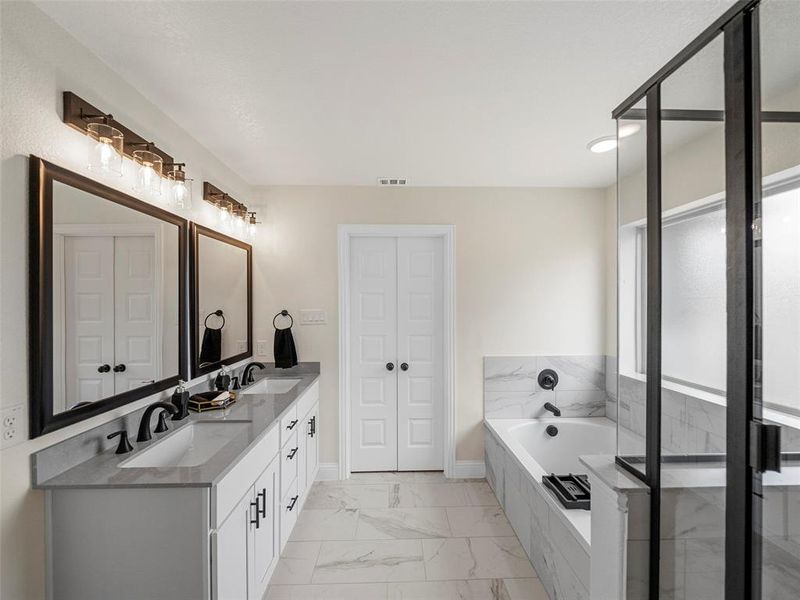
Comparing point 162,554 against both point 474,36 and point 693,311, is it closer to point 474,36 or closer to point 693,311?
point 693,311

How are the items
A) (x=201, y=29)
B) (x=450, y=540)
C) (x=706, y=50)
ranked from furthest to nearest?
(x=450, y=540), (x=201, y=29), (x=706, y=50)

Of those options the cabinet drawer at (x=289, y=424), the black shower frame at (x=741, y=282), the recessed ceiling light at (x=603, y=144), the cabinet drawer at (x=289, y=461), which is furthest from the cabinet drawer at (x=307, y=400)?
the recessed ceiling light at (x=603, y=144)

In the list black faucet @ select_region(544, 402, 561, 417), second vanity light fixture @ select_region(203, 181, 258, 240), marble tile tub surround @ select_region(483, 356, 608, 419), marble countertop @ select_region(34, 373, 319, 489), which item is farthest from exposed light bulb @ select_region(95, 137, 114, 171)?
black faucet @ select_region(544, 402, 561, 417)

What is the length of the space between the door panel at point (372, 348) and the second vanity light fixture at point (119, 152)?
161cm

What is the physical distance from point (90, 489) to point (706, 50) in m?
2.33

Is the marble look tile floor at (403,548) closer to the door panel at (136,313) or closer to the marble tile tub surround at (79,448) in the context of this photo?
the marble tile tub surround at (79,448)

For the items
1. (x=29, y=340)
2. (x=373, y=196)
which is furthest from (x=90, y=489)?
(x=373, y=196)

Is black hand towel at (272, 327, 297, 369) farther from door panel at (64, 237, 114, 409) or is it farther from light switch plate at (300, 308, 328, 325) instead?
door panel at (64, 237, 114, 409)

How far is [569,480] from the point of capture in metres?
2.16

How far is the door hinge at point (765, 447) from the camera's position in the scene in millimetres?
832

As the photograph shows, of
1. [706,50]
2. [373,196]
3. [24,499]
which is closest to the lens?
[706,50]

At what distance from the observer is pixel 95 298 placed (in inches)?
59.2

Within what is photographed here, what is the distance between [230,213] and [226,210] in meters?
0.05

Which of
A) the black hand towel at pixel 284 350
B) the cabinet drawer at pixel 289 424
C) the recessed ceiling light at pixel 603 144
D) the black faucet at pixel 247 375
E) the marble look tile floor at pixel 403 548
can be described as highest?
the recessed ceiling light at pixel 603 144
